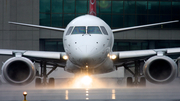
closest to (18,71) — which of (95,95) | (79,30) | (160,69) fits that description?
(79,30)

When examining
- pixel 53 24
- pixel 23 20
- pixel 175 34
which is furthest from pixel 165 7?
pixel 23 20

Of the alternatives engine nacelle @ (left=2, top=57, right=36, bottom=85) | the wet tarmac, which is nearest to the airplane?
engine nacelle @ (left=2, top=57, right=36, bottom=85)

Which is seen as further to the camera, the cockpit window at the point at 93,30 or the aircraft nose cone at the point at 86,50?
the cockpit window at the point at 93,30

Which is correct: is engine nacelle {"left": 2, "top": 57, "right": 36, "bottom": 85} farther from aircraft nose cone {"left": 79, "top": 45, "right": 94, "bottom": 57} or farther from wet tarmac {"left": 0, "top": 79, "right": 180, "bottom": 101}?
aircraft nose cone {"left": 79, "top": 45, "right": 94, "bottom": 57}

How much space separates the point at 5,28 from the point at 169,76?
2137 cm

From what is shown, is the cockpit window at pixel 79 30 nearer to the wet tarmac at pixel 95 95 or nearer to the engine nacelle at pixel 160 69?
the wet tarmac at pixel 95 95

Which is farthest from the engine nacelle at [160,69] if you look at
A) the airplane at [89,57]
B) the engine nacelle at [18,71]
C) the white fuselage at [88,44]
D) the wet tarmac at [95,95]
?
the engine nacelle at [18,71]

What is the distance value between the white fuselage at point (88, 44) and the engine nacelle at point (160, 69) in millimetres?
1911

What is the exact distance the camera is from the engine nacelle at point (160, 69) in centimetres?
1478

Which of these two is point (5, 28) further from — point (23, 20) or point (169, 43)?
point (169, 43)

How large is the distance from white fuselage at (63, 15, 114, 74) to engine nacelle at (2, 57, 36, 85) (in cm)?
179

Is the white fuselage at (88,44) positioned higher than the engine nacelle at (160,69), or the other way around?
the white fuselage at (88,44)

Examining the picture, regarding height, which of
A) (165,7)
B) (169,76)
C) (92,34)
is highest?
(165,7)

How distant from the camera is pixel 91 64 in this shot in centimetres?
1383
